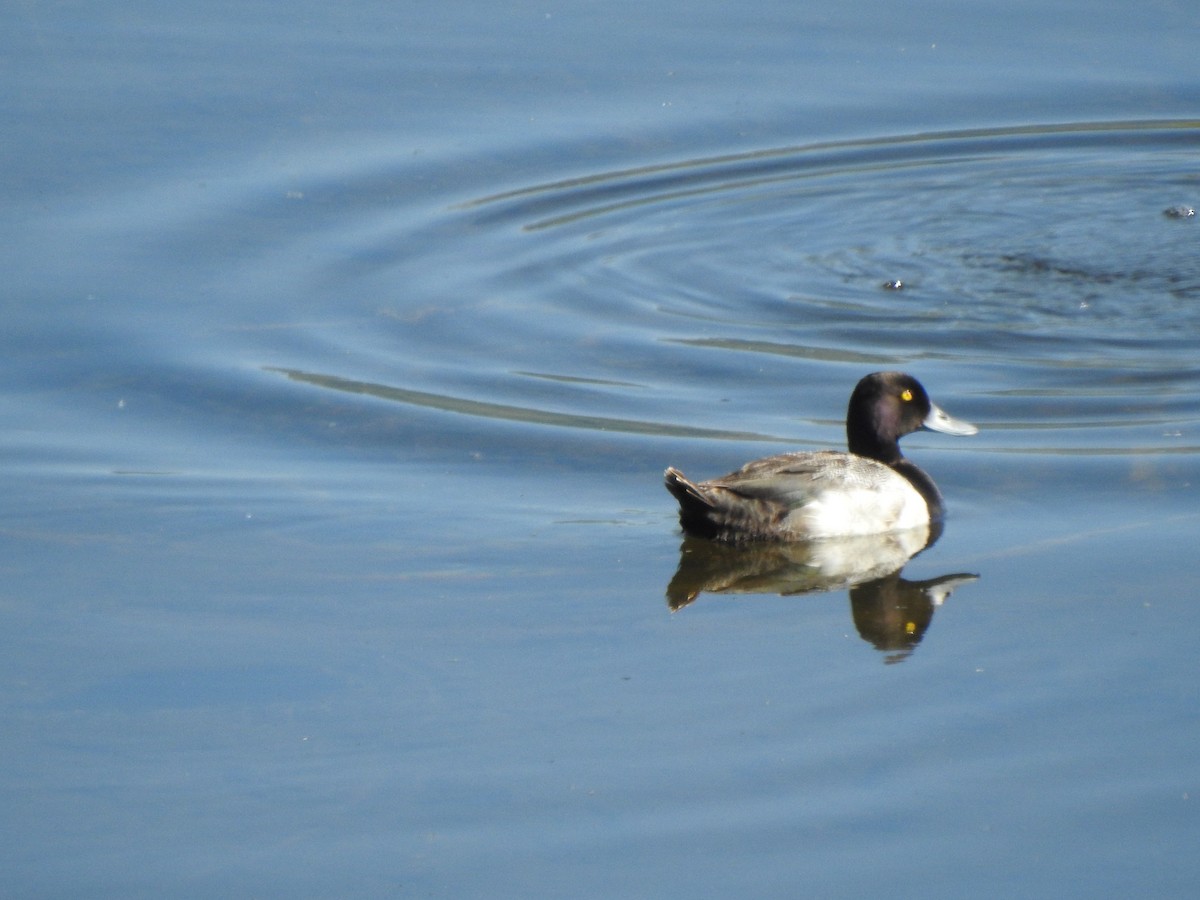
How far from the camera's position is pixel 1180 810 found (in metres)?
5.24

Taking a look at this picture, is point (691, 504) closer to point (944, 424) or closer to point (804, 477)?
point (804, 477)

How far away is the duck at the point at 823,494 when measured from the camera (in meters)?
7.58

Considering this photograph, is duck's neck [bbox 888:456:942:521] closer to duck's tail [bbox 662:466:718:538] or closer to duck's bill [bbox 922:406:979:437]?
duck's bill [bbox 922:406:979:437]

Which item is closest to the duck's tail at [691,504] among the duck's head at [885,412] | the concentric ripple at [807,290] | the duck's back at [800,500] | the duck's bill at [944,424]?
the duck's back at [800,500]

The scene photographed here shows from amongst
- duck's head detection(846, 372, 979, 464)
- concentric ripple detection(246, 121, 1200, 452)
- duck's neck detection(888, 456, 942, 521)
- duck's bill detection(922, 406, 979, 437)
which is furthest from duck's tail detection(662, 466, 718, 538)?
duck's bill detection(922, 406, 979, 437)

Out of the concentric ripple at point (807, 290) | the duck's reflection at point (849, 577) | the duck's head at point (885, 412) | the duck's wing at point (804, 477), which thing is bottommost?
the duck's reflection at point (849, 577)

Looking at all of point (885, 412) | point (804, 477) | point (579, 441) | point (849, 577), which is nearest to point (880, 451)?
point (885, 412)

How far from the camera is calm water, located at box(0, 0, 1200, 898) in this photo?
5312 mm

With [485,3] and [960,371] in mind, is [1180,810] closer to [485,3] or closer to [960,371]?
[960,371]

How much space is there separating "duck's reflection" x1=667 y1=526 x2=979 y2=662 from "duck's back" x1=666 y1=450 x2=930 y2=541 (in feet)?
0.18

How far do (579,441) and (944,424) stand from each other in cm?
166

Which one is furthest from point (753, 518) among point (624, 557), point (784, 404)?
point (784, 404)

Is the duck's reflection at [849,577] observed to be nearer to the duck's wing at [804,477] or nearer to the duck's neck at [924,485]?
the duck's neck at [924,485]

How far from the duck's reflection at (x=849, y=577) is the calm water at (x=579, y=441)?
0.04 meters
